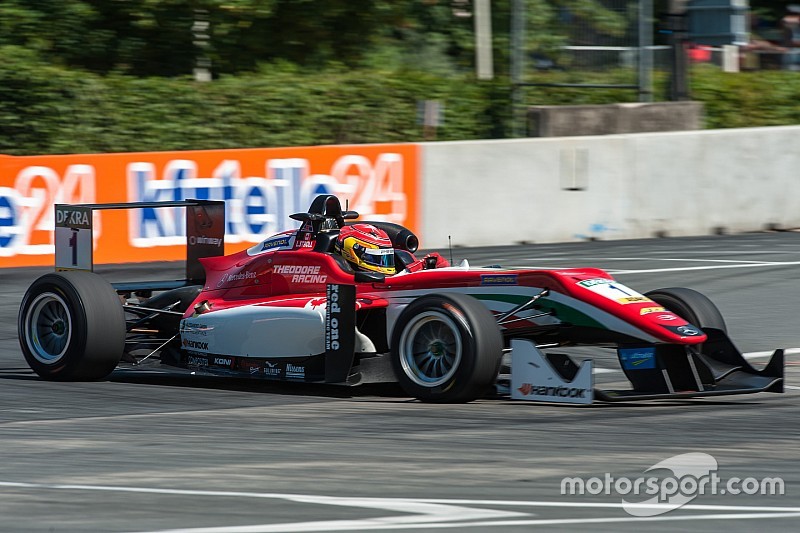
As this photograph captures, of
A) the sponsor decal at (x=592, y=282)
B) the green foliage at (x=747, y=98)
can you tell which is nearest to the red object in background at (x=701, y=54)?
the green foliage at (x=747, y=98)

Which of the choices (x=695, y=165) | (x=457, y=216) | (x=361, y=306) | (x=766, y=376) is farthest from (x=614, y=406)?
(x=695, y=165)

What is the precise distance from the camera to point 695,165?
746 inches

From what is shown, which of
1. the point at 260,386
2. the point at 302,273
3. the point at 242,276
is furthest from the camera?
the point at 242,276

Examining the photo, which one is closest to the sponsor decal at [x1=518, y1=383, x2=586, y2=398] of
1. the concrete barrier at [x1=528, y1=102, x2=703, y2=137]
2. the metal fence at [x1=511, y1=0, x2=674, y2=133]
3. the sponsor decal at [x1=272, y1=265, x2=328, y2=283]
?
the sponsor decal at [x1=272, y1=265, x2=328, y2=283]

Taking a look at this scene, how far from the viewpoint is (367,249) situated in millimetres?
9125

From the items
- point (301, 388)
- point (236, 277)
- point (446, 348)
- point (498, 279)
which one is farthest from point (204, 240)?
point (446, 348)

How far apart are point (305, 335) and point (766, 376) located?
2.82 m

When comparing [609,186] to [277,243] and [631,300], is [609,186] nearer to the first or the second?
[277,243]

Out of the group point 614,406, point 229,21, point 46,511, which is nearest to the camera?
point 46,511

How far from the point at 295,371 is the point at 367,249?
0.93 m

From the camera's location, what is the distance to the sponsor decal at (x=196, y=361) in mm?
9438

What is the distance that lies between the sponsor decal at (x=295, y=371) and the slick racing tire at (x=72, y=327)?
1.19 m

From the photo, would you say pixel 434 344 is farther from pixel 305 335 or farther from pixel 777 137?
pixel 777 137

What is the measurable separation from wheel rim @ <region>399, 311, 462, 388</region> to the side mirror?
0.70 metres
